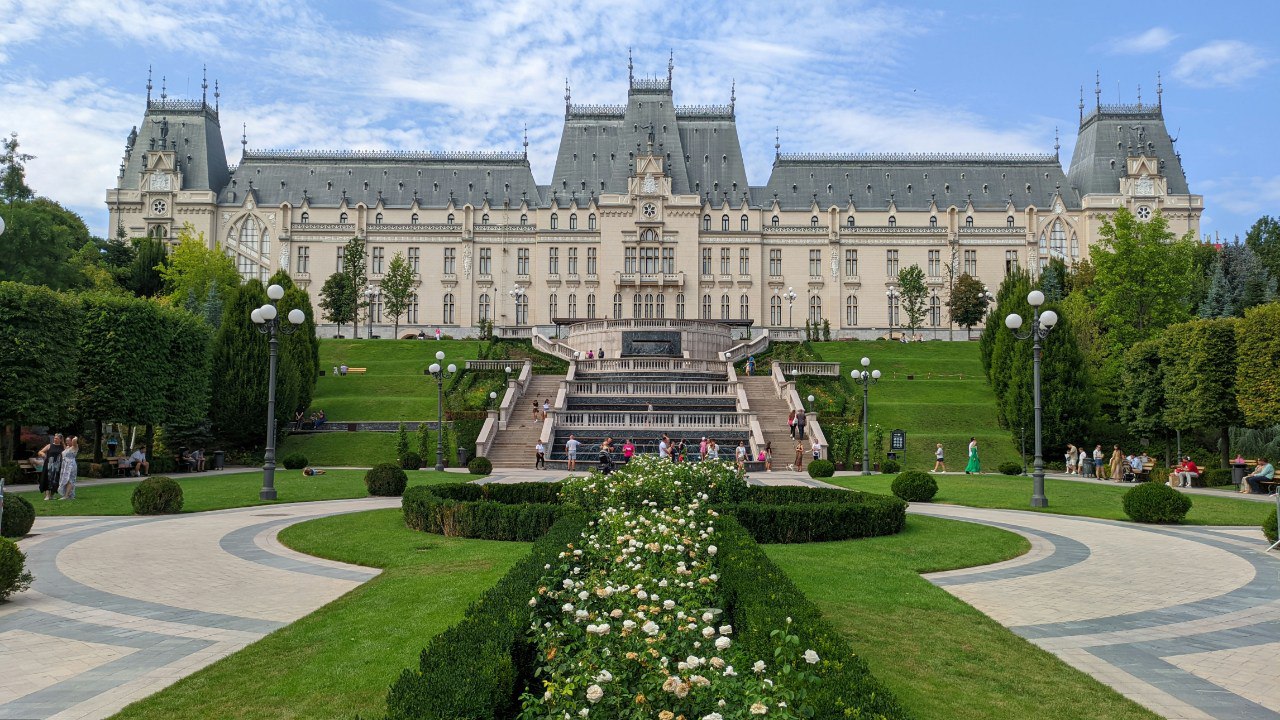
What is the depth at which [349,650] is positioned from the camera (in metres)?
8.80

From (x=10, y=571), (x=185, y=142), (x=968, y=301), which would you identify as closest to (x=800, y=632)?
(x=10, y=571)

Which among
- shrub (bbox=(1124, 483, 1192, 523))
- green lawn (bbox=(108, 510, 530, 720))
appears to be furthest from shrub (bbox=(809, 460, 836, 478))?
green lawn (bbox=(108, 510, 530, 720))

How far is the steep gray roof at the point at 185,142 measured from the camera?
9725cm

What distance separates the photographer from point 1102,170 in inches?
3871

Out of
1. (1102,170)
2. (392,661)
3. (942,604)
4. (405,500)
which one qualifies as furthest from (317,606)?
(1102,170)

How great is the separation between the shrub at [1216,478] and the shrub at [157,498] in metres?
37.5

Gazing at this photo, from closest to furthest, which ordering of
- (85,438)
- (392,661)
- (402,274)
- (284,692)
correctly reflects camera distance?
(284,692)
(392,661)
(85,438)
(402,274)

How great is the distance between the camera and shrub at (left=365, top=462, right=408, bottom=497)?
86.3ft

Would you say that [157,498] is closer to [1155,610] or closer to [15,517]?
[15,517]

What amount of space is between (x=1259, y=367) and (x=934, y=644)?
3562cm

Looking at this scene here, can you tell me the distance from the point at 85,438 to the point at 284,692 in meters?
49.6

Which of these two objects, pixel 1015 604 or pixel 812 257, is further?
pixel 812 257

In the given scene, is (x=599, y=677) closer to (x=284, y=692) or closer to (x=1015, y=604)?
(x=284, y=692)

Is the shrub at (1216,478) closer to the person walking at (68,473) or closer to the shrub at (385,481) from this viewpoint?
the shrub at (385,481)
